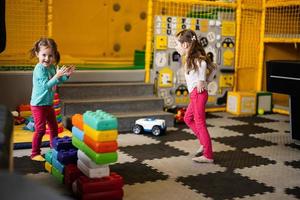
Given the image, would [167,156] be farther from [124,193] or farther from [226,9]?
[226,9]

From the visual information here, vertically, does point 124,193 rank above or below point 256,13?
below

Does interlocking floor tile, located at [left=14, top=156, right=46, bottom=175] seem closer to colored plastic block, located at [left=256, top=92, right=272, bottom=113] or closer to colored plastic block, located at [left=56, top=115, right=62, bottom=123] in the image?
colored plastic block, located at [left=56, top=115, right=62, bottom=123]

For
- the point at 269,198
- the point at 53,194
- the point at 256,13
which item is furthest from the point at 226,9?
the point at 53,194

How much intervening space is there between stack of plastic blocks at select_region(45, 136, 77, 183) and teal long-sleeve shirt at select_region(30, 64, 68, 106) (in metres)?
0.47

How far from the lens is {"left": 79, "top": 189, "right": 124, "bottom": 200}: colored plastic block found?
2703 millimetres

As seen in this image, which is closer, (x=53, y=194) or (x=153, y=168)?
(x=53, y=194)

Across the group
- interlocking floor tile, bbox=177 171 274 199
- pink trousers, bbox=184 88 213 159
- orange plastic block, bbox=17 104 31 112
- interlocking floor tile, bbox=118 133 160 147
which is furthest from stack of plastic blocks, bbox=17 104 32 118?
interlocking floor tile, bbox=177 171 274 199

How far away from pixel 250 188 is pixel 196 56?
122cm

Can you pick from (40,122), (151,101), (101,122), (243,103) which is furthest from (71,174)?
(243,103)

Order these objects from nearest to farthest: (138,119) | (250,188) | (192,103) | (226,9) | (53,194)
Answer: (53,194), (250,188), (192,103), (138,119), (226,9)

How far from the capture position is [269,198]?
9.60 feet

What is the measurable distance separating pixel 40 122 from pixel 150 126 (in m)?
1.50

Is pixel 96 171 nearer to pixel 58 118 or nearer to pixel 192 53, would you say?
pixel 192 53

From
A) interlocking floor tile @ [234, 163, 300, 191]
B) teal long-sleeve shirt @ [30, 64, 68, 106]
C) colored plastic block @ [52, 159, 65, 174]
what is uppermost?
teal long-sleeve shirt @ [30, 64, 68, 106]
